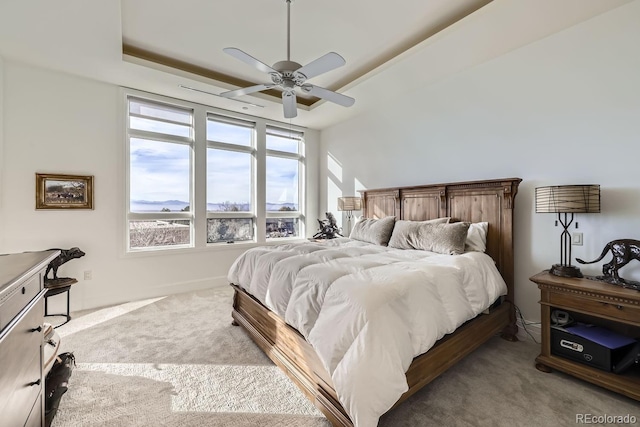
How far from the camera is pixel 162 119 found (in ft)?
13.6

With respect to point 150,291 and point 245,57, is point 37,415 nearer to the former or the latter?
point 245,57

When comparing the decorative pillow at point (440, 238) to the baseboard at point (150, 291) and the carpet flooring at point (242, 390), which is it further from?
the baseboard at point (150, 291)

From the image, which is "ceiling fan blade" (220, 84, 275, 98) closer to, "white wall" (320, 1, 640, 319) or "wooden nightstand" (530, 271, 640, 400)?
"white wall" (320, 1, 640, 319)

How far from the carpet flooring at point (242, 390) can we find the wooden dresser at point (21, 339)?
58 cm

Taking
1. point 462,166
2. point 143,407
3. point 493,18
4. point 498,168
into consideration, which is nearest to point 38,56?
point 143,407

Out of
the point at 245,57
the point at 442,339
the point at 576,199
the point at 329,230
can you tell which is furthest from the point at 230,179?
the point at 576,199

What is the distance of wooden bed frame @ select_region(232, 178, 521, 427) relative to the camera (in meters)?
1.71

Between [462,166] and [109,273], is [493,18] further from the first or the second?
[109,273]

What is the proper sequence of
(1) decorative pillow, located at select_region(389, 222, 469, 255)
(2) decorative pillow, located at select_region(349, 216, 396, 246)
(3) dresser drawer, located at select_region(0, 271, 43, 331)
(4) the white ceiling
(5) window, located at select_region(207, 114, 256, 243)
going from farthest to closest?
(5) window, located at select_region(207, 114, 256, 243), (2) decorative pillow, located at select_region(349, 216, 396, 246), (1) decorative pillow, located at select_region(389, 222, 469, 255), (4) the white ceiling, (3) dresser drawer, located at select_region(0, 271, 43, 331)

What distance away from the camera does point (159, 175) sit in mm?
4145

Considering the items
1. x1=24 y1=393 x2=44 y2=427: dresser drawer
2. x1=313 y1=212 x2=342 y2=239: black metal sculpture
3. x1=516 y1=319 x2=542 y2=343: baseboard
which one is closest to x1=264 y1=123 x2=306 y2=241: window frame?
x1=313 y1=212 x2=342 y2=239: black metal sculpture

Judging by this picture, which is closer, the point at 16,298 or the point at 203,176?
the point at 16,298

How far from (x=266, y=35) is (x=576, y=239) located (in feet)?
12.0

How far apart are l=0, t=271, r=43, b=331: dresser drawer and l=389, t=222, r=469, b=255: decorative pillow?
9.60 feet
